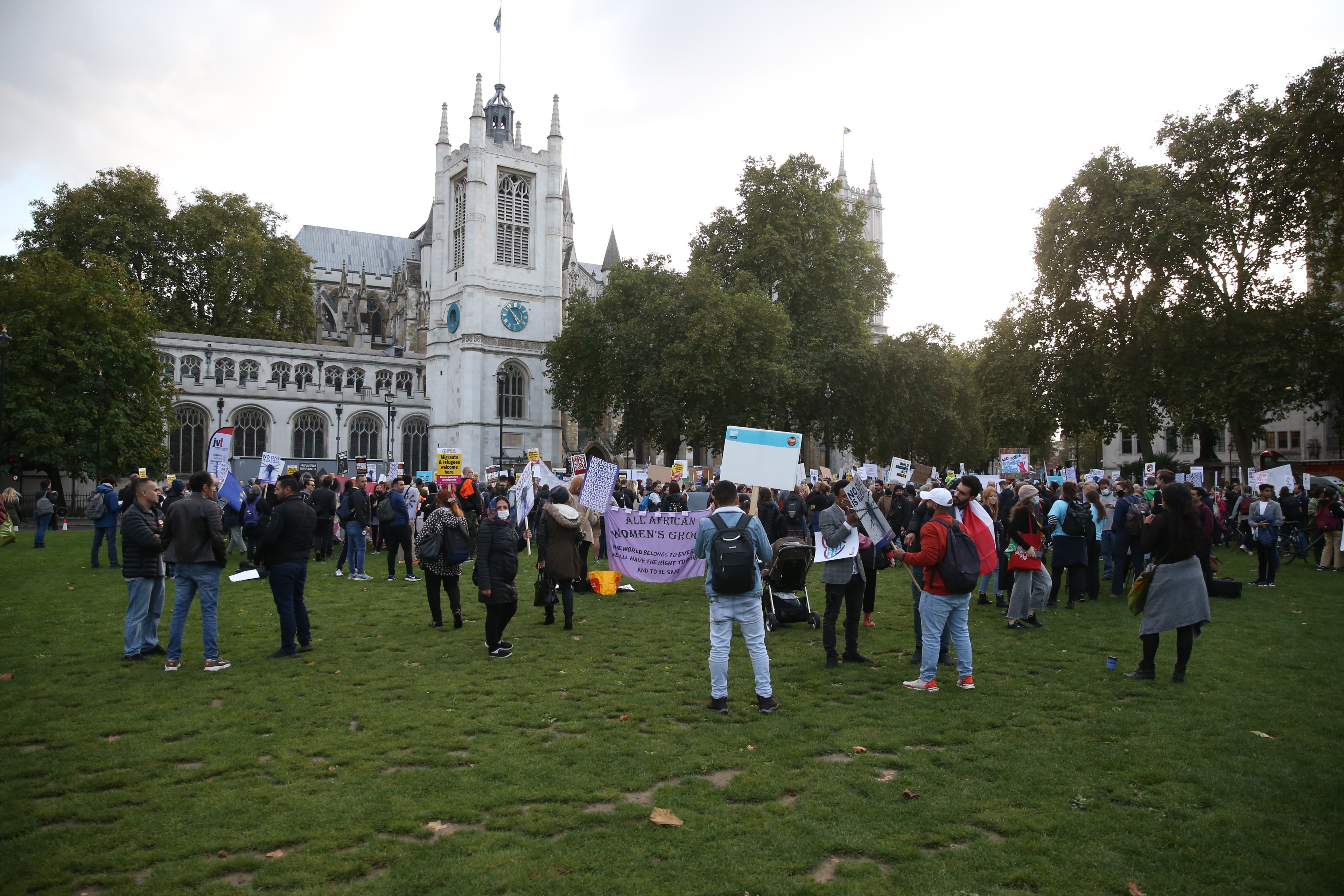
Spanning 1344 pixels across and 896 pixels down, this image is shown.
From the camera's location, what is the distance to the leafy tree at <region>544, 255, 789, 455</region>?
38.0m

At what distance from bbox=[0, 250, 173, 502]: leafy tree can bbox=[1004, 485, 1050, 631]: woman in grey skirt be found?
34813 mm

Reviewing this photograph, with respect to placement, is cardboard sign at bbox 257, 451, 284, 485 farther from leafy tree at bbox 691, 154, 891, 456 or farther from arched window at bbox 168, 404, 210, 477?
arched window at bbox 168, 404, 210, 477

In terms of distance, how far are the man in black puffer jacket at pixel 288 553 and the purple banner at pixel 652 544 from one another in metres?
5.92

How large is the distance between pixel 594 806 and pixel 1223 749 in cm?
446

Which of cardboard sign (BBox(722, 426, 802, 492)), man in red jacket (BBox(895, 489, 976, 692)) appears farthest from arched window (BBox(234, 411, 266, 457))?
man in red jacket (BBox(895, 489, 976, 692))

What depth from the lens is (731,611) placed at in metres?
6.80

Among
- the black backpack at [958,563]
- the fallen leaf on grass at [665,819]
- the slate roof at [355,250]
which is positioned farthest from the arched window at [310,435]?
the fallen leaf on grass at [665,819]

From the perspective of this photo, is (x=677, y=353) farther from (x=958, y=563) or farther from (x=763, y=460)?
(x=958, y=563)

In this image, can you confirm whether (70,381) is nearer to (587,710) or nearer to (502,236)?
(502,236)

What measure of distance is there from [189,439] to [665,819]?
5500cm

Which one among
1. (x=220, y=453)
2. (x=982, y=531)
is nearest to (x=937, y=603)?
(x=982, y=531)

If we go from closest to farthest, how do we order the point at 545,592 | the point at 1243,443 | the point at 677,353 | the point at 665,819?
the point at 665,819 → the point at 545,592 → the point at 1243,443 → the point at 677,353

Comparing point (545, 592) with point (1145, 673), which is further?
point (545, 592)

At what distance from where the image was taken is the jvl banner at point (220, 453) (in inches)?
566
